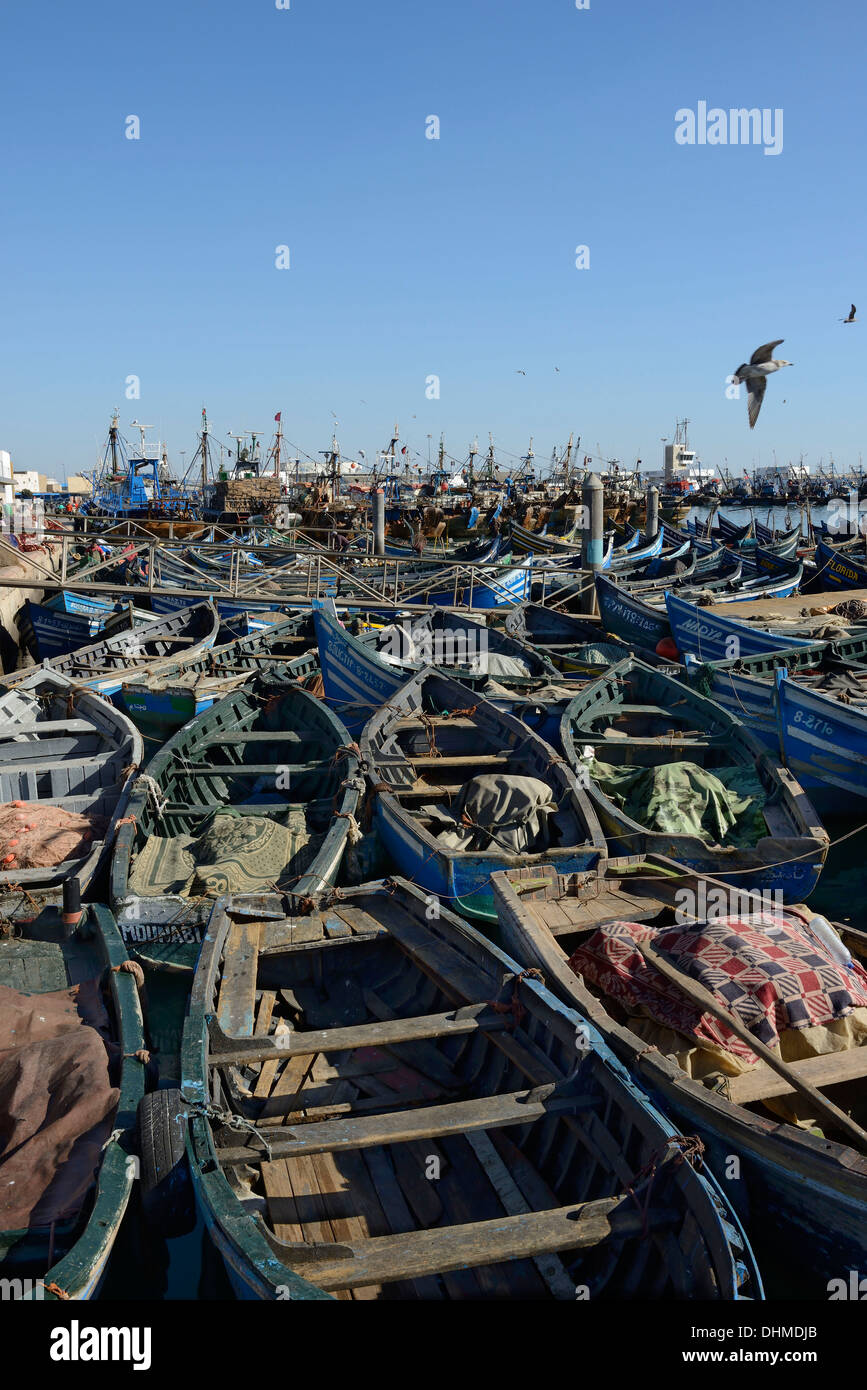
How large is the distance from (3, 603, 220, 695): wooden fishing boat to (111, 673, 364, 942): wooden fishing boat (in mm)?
3391

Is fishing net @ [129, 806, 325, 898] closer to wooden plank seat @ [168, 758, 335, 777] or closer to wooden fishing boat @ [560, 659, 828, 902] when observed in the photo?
wooden plank seat @ [168, 758, 335, 777]

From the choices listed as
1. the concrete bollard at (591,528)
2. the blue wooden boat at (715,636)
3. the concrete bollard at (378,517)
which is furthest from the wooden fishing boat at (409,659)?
the concrete bollard at (378,517)

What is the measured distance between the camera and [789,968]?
6855mm

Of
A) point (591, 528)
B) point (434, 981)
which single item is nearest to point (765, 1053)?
point (434, 981)

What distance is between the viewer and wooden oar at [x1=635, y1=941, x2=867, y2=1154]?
571cm

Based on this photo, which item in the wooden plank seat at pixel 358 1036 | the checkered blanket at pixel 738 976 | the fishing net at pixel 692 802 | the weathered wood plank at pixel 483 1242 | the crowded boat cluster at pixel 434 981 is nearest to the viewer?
the weathered wood plank at pixel 483 1242

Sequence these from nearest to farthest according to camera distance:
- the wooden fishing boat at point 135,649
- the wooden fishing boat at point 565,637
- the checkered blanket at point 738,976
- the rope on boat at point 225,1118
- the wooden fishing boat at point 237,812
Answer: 1. the rope on boat at point 225,1118
2. the checkered blanket at point 738,976
3. the wooden fishing boat at point 237,812
4. the wooden fishing boat at point 135,649
5. the wooden fishing boat at point 565,637

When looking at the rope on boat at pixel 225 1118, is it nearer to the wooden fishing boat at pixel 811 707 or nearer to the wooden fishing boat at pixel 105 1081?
the wooden fishing boat at pixel 105 1081

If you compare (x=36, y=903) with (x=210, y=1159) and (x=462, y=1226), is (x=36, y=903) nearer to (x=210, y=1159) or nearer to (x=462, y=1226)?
(x=210, y=1159)

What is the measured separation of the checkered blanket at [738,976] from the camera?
260 inches

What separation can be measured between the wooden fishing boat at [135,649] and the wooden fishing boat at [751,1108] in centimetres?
1067

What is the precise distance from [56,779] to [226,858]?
3.60 meters
